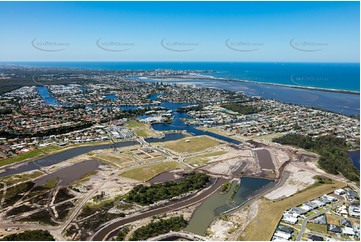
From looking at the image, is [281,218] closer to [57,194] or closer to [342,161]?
[342,161]

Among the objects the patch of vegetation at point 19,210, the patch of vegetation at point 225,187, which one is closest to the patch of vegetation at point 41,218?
the patch of vegetation at point 19,210

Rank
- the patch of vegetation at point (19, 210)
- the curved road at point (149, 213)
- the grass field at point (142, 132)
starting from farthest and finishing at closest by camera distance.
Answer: the grass field at point (142, 132), the patch of vegetation at point (19, 210), the curved road at point (149, 213)

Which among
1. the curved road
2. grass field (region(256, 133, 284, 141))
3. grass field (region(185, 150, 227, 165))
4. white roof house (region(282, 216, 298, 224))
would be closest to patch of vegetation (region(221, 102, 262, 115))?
grass field (region(256, 133, 284, 141))

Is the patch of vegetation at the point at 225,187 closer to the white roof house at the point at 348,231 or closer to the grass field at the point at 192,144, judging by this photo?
the white roof house at the point at 348,231

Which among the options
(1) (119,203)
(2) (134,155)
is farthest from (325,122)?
(1) (119,203)

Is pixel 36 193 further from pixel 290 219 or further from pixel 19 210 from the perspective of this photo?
pixel 290 219

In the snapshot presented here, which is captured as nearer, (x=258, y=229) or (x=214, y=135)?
(x=258, y=229)

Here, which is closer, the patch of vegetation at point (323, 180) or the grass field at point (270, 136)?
the patch of vegetation at point (323, 180)

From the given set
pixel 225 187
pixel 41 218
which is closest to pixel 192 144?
Answer: pixel 225 187
